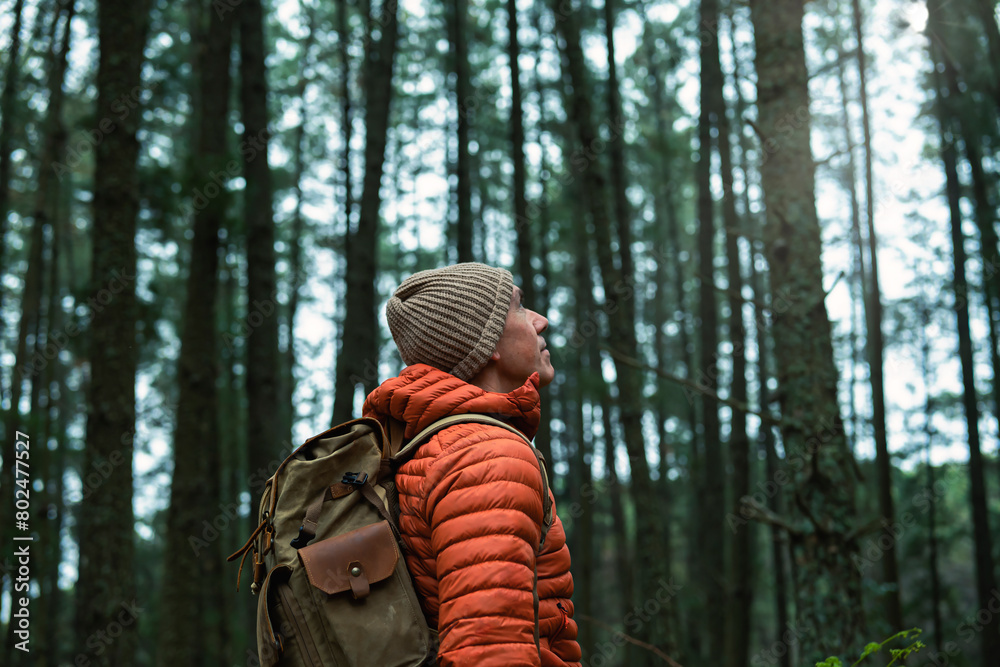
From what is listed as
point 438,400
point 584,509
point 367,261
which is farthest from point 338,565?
point 584,509

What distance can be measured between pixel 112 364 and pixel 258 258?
2701 millimetres

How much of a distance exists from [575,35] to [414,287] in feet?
18.5

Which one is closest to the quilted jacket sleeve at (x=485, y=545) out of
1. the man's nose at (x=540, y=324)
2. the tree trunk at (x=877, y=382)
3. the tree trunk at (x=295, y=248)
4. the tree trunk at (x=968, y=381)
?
the man's nose at (x=540, y=324)

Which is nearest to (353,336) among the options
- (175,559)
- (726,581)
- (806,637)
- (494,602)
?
(175,559)

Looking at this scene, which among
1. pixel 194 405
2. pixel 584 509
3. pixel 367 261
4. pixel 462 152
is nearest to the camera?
pixel 367 261

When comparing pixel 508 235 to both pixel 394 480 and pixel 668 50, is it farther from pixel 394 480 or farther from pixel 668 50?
pixel 394 480

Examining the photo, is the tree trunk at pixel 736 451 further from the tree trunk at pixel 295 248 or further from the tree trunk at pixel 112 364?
the tree trunk at pixel 295 248

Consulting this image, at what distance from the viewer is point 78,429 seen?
66.3 ft

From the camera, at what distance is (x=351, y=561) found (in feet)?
5.07

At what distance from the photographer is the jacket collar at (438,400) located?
5.81 feet

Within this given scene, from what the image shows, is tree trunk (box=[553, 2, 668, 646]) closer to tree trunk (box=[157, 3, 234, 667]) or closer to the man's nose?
tree trunk (box=[157, 3, 234, 667])

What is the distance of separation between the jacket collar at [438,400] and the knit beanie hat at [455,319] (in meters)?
0.06

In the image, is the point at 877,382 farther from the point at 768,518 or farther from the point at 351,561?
the point at 351,561

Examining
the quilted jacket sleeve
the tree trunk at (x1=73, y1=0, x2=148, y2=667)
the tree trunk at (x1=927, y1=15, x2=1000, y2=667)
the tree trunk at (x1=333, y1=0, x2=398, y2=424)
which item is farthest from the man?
the tree trunk at (x1=927, y1=15, x2=1000, y2=667)
